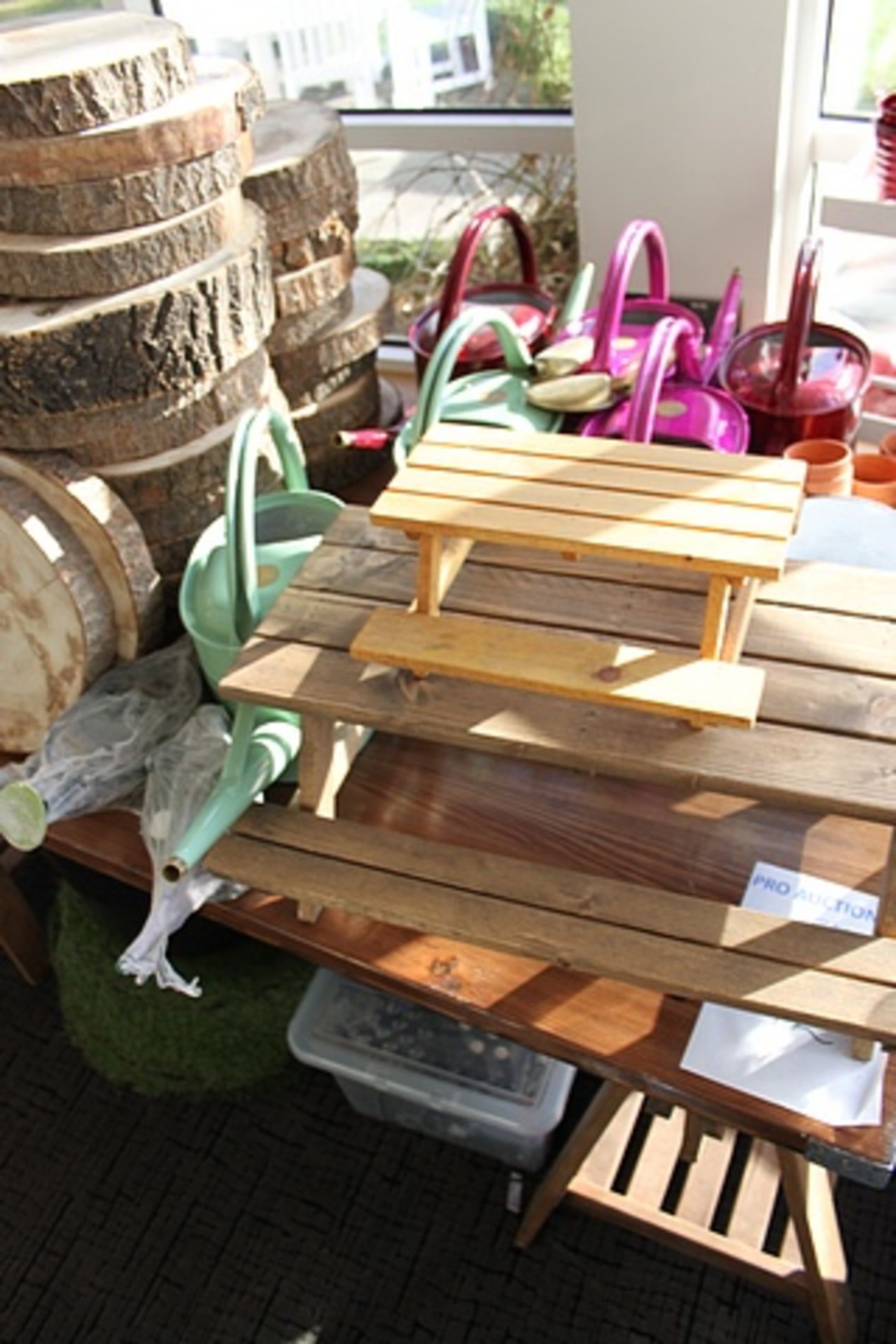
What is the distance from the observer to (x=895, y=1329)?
1.56 m

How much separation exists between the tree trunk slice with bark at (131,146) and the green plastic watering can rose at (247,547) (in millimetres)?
286

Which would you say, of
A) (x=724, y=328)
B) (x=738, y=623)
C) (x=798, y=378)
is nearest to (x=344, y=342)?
(x=724, y=328)

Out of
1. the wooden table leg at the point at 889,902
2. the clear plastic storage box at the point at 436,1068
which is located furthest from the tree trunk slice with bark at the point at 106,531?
the wooden table leg at the point at 889,902

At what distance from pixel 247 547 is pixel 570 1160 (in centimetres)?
90

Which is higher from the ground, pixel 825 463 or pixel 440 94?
pixel 440 94

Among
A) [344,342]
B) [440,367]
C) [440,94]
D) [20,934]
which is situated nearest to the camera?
[440,367]

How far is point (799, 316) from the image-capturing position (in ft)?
4.75

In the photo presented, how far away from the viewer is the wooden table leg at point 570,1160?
1484mm

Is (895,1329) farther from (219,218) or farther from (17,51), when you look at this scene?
(17,51)

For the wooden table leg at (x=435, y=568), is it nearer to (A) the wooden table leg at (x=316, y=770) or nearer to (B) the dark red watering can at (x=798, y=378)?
(A) the wooden table leg at (x=316, y=770)

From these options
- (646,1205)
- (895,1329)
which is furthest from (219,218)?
(895,1329)

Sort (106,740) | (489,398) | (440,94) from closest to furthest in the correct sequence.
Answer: (106,740) → (489,398) → (440,94)

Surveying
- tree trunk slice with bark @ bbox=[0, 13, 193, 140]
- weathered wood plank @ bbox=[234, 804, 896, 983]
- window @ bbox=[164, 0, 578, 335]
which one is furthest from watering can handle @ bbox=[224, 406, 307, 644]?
window @ bbox=[164, 0, 578, 335]

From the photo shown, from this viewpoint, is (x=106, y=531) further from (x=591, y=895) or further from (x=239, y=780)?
(x=591, y=895)
